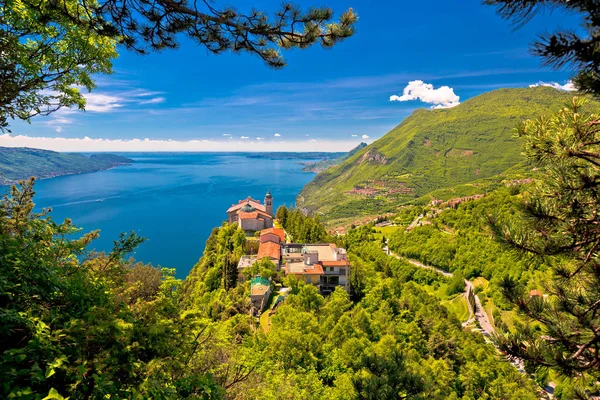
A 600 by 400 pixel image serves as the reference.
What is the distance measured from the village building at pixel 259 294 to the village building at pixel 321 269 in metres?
3.33

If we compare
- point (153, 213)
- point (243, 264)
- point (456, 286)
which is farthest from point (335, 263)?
point (153, 213)

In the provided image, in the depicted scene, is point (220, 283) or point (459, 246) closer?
point (220, 283)

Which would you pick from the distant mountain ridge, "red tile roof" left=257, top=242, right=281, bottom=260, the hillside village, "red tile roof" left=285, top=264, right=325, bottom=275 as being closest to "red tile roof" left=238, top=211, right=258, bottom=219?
the hillside village

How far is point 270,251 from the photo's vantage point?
90.7 feet

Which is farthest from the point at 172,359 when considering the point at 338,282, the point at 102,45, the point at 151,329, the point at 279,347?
the point at 338,282

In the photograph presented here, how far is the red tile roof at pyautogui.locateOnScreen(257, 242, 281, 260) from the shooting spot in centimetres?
2673

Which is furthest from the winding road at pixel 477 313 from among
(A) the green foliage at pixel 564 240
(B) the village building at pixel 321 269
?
(A) the green foliage at pixel 564 240

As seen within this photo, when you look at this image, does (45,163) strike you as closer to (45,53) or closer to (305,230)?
(305,230)

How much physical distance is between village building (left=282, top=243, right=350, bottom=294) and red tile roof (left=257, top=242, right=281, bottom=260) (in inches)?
38.7

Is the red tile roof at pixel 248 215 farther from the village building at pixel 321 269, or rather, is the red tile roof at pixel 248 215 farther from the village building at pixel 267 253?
the village building at pixel 321 269

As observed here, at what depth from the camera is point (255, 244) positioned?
3228cm

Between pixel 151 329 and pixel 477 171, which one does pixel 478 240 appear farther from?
pixel 477 171

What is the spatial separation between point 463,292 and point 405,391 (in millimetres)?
36178

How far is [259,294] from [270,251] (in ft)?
24.1
